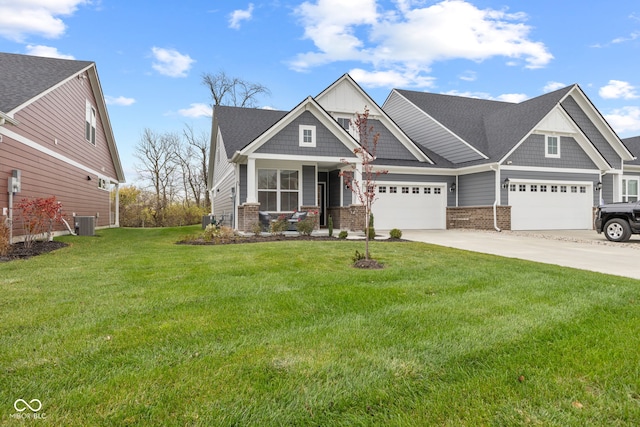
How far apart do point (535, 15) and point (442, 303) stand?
1552 cm

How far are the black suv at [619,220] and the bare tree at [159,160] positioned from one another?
30.1m

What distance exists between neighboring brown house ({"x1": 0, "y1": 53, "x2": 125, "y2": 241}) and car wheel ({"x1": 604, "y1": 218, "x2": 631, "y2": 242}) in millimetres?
17331

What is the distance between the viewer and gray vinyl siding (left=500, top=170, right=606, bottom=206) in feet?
54.4

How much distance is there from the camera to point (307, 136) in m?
14.0

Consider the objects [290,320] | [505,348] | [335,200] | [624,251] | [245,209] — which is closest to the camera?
[505,348]

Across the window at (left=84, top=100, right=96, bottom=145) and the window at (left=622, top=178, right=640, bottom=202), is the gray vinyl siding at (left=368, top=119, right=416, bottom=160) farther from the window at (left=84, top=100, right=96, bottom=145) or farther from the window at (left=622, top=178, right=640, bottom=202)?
the window at (left=84, top=100, right=96, bottom=145)

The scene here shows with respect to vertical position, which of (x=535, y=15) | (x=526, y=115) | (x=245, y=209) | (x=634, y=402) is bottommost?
(x=634, y=402)

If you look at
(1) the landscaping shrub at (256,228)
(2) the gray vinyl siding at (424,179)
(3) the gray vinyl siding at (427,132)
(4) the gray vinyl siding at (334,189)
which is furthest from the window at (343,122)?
(1) the landscaping shrub at (256,228)

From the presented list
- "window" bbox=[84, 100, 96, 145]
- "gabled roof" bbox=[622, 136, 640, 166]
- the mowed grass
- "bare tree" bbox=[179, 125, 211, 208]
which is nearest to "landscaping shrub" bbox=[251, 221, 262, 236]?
the mowed grass

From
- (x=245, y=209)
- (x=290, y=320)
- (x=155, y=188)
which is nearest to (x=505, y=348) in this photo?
(x=290, y=320)

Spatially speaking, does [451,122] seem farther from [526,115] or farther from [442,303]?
[442,303]

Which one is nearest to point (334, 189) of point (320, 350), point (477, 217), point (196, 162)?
point (477, 217)

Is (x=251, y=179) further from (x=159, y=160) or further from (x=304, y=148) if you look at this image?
(x=159, y=160)

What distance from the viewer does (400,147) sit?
18547 millimetres
